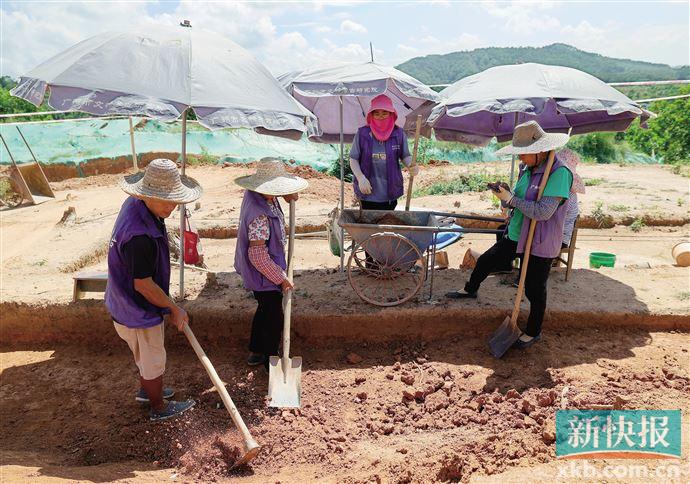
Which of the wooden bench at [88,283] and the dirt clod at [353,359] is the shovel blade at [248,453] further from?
the wooden bench at [88,283]

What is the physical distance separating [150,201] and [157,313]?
80 centimetres

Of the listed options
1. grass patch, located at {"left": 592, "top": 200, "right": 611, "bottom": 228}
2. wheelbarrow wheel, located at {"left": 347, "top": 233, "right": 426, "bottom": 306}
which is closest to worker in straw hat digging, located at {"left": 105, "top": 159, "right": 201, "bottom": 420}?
wheelbarrow wheel, located at {"left": 347, "top": 233, "right": 426, "bottom": 306}

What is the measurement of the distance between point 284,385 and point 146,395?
3.74ft

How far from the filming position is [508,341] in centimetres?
449

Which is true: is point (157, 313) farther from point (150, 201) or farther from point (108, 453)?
point (108, 453)

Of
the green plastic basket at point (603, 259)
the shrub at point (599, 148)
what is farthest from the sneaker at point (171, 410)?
the shrub at point (599, 148)


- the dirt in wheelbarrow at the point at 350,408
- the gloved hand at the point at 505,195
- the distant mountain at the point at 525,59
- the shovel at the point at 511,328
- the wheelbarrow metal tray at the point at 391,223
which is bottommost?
the dirt in wheelbarrow at the point at 350,408

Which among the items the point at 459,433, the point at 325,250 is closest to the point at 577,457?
the point at 459,433

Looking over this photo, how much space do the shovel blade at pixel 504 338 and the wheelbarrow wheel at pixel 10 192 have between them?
11.7 metres

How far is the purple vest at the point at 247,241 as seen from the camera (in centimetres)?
379

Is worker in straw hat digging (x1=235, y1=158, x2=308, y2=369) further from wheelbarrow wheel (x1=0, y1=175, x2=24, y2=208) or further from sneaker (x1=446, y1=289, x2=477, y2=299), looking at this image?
wheelbarrow wheel (x1=0, y1=175, x2=24, y2=208)

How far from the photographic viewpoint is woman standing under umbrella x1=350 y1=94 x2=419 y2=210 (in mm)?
5324

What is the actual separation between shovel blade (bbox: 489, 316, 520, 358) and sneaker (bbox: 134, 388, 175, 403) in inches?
108

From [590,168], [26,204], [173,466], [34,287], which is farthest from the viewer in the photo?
[590,168]
